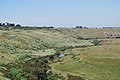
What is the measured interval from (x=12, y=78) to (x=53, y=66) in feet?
67.7

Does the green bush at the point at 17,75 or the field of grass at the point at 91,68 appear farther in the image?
the field of grass at the point at 91,68

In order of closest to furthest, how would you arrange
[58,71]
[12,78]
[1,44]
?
[12,78] → [58,71] → [1,44]

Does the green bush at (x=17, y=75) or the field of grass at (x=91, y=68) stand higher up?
the green bush at (x=17, y=75)

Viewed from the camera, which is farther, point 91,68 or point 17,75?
point 91,68

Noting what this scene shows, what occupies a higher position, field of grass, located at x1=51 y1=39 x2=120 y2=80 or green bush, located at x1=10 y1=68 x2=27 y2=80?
green bush, located at x1=10 y1=68 x2=27 y2=80

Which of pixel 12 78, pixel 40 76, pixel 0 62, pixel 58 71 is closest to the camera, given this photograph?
pixel 12 78

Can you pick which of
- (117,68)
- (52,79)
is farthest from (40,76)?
(117,68)

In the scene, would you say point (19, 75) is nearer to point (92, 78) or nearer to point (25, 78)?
point (25, 78)

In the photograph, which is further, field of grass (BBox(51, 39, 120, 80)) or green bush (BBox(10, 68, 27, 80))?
field of grass (BBox(51, 39, 120, 80))

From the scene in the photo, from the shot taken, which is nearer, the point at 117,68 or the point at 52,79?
the point at 52,79

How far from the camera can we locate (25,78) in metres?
51.1

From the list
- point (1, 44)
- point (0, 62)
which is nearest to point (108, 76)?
point (0, 62)

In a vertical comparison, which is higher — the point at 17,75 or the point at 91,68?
the point at 17,75

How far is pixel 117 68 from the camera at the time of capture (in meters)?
64.2
